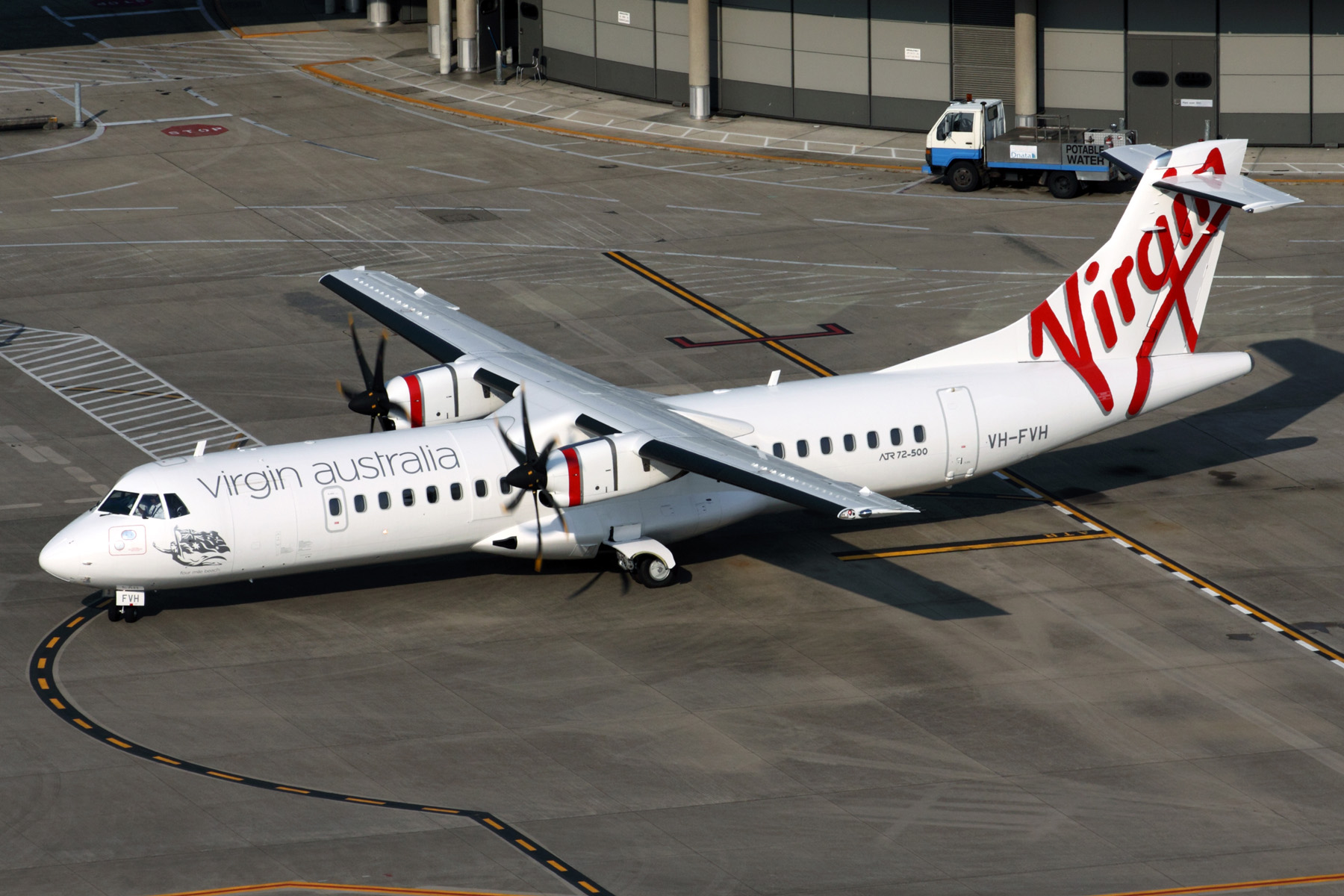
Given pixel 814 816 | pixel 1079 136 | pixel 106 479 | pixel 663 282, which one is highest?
pixel 1079 136

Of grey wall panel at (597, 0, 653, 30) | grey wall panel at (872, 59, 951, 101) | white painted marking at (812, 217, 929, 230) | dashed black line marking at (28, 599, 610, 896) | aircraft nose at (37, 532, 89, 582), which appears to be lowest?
dashed black line marking at (28, 599, 610, 896)

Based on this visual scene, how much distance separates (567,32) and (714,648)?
Answer: 48.9 metres

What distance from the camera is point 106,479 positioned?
40344 mm

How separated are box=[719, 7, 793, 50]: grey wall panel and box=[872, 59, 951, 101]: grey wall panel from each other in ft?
12.4

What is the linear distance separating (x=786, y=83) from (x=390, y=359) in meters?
28.9

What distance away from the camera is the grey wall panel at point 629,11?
7362 centimetres

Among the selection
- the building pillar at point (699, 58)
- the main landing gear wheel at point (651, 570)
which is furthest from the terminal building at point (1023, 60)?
the main landing gear wheel at point (651, 570)

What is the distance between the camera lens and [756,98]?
237 feet

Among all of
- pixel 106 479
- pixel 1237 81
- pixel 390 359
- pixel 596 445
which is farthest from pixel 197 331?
pixel 1237 81

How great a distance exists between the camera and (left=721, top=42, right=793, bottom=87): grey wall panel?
71188mm

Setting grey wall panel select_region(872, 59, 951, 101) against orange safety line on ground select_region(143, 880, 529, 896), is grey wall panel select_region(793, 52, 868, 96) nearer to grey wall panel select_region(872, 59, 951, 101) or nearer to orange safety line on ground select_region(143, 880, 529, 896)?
grey wall panel select_region(872, 59, 951, 101)

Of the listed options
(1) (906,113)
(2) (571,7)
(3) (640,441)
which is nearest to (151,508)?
(3) (640,441)

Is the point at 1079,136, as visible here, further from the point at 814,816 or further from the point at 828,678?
the point at 814,816

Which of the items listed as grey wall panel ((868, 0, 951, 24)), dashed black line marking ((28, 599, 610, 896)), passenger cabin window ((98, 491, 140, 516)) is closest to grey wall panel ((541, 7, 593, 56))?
grey wall panel ((868, 0, 951, 24))
